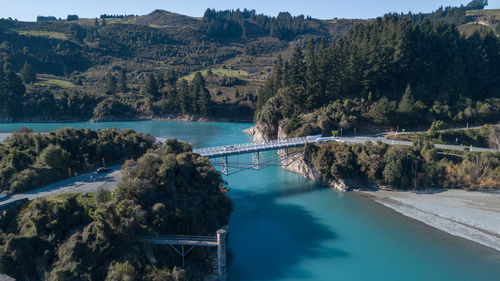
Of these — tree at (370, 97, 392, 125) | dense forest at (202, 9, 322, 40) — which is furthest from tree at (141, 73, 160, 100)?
dense forest at (202, 9, 322, 40)

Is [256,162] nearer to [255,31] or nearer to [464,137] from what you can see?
[464,137]

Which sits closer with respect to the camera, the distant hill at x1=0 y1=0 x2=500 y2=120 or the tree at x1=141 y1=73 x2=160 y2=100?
the distant hill at x1=0 y1=0 x2=500 y2=120

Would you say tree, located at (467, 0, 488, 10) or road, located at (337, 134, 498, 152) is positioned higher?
tree, located at (467, 0, 488, 10)

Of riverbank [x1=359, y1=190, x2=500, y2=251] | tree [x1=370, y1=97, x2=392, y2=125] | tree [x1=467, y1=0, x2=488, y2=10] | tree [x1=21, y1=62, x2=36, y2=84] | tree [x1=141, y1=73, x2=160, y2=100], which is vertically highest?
tree [x1=467, y1=0, x2=488, y2=10]

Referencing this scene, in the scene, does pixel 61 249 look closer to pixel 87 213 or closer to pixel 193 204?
pixel 87 213

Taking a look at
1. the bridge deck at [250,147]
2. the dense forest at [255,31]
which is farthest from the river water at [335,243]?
the dense forest at [255,31]

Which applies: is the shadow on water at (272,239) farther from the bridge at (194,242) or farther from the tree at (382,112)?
the tree at (382,112)

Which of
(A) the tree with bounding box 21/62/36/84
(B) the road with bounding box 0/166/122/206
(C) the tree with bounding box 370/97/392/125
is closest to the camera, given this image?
(B) the road with bounding box 0/166/122/206

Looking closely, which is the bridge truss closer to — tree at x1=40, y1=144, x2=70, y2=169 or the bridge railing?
the bridge railing
